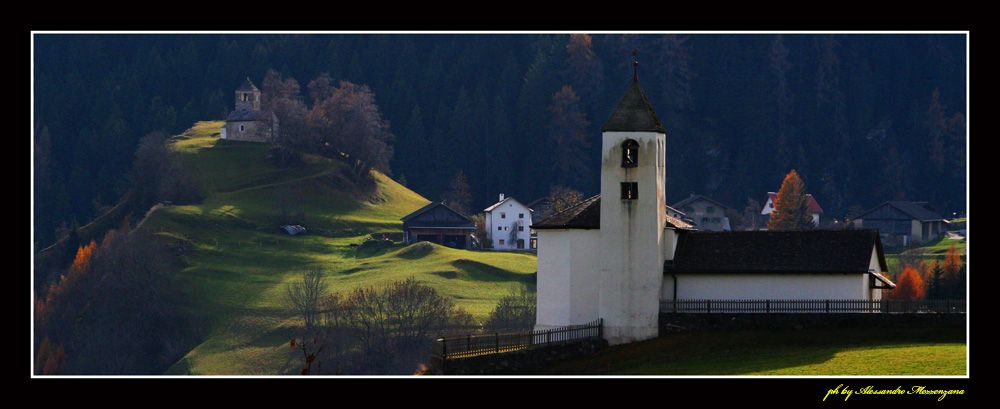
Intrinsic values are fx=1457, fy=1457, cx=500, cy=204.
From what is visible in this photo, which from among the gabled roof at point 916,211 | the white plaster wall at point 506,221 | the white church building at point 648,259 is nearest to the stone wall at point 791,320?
the white church building at point 648,259

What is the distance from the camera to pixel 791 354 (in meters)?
46.1

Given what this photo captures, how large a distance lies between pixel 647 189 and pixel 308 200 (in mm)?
96342

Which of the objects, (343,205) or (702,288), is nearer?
(702,288)

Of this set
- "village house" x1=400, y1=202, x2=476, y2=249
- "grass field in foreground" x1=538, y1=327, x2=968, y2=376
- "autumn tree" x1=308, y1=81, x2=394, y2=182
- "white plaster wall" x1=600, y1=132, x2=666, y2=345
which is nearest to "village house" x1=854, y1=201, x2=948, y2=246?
"village house" x1=400, y1=202, x2=476, y2=249

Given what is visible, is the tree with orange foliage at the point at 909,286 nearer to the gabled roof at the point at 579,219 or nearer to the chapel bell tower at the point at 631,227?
the gabled roof at the point at 579,219

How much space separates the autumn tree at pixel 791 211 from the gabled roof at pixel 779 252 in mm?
91926

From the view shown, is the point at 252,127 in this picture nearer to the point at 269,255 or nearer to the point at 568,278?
the point at 269,255

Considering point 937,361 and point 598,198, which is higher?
point 598,198

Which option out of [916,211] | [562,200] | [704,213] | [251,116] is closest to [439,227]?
[562,200]

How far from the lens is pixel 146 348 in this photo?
107 m

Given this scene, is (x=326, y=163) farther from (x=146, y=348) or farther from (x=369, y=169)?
(x=146, y=348)

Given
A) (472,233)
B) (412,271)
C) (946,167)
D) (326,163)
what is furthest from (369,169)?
(946,167)

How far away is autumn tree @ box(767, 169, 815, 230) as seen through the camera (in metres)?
146

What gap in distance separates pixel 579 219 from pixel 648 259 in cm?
337
